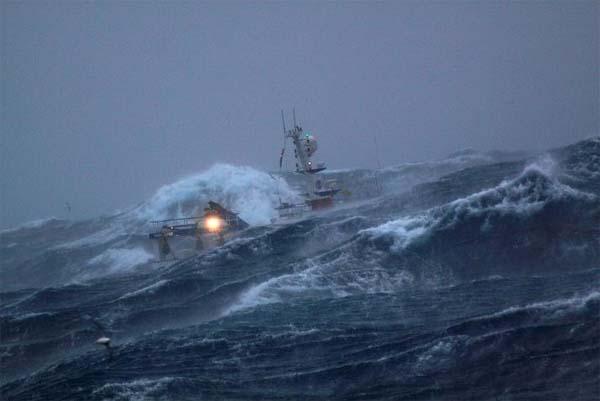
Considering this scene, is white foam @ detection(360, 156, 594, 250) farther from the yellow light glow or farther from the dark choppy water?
the yellow light glow

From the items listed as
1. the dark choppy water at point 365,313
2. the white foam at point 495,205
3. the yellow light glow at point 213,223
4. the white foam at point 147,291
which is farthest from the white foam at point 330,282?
the yellow light glow at point 213,223

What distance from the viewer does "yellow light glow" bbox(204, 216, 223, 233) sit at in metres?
40.2

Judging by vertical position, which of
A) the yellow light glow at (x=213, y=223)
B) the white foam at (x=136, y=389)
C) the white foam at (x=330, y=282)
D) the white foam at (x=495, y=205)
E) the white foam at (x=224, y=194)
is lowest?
the white foam at (x=136, y=389)

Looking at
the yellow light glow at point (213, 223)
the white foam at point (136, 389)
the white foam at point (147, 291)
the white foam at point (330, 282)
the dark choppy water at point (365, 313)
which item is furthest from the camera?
the yellow light glow at point (213, 223)

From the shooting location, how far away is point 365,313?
626 inches

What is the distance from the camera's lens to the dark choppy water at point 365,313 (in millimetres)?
10868

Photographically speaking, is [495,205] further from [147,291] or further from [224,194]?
[224,194]

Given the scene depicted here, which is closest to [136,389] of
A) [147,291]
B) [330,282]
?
[330,282]

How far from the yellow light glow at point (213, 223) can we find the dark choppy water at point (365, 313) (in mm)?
6538

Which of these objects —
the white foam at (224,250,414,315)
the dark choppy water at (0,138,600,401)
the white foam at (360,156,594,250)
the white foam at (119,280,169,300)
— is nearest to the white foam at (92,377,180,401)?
the dark choppy water at (0,138,600,401)

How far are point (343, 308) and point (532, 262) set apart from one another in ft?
23.1

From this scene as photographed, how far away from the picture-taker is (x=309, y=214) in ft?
137

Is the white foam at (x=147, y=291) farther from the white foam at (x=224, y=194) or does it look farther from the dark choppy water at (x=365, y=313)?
the white foam at (x=224, y=194)

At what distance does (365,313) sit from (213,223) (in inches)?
1029
